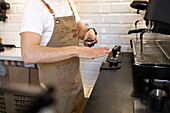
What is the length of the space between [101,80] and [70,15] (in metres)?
0.53

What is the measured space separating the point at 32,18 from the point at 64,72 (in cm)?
45

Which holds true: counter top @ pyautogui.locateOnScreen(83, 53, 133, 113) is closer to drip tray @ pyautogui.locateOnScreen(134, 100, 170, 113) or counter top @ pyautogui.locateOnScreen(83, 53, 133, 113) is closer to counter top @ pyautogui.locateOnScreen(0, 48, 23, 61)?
drip tray @ pyautogui.locateOnScreen(134, 100, 170, 113)

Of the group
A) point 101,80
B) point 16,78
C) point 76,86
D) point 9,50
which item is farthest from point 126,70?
point 9,50

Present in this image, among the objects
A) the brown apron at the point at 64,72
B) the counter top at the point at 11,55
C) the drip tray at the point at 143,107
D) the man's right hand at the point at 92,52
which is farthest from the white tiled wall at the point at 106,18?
the drip tray at the point at 143,107

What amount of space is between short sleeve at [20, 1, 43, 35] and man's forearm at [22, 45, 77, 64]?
107 millimetres

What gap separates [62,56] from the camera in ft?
3.48

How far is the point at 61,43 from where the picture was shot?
4.04 feet

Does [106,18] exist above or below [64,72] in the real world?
above

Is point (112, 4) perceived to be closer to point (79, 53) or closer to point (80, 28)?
point (80, 28)

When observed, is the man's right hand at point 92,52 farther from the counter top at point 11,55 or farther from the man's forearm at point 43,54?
the counter top at point 11,55

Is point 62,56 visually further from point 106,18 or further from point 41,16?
point 106,18

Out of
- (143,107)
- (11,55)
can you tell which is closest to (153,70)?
(143,107)

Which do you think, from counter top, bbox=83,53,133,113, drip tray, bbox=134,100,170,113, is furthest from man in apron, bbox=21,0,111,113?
drip tray, bbox=134,100,170,113

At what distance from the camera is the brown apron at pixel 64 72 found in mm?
1210
